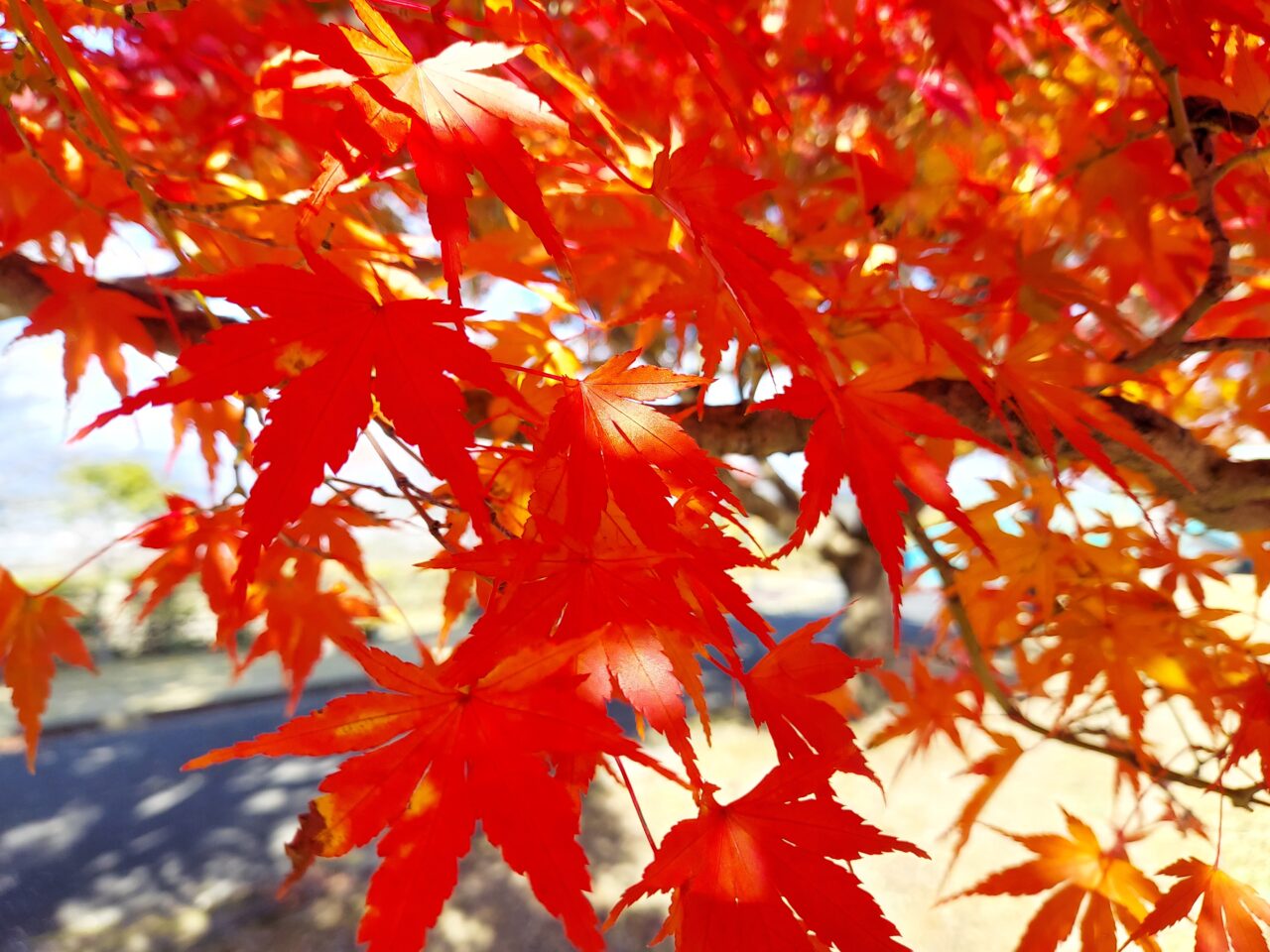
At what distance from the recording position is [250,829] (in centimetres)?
186

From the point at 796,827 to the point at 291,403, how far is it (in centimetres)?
32

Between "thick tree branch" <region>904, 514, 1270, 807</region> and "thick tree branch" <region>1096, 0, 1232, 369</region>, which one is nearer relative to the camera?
"thick tree branch" <region>1096, 0, 1232, 369</region>

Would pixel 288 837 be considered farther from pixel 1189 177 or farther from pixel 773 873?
pixel 1189 177

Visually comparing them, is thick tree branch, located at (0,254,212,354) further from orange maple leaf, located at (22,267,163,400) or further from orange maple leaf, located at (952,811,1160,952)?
orange maple leaf, located at (952,811,1160,952)

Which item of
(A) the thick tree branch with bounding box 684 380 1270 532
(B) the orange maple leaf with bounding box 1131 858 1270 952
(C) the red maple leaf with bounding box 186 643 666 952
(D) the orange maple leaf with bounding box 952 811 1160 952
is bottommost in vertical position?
(D) the orange maple leaf with bounding box 952 811 1160 952

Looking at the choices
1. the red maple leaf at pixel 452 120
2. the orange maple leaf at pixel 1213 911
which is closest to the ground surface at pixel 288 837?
the orange maple leaf at pixel 1213 911

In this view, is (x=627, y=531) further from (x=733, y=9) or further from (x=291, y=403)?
(x=733, y=9)

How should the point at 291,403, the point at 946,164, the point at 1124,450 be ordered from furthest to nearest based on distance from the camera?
the point at 946,164, the point at 1124,450, the point at 291,403

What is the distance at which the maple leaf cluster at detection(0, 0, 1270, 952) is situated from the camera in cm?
34

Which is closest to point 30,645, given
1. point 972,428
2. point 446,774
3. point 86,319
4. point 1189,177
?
point 86,319

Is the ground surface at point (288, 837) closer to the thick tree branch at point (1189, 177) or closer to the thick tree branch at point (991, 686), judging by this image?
the thick tree branch at point (991, 686)

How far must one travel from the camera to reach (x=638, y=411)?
0.39m

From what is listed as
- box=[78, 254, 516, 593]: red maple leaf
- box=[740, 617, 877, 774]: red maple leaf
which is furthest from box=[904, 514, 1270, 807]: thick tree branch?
box=[78, 254, 516, 593]: red maple leaf

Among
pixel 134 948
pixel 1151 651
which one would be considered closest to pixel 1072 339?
pixel 1151 651
